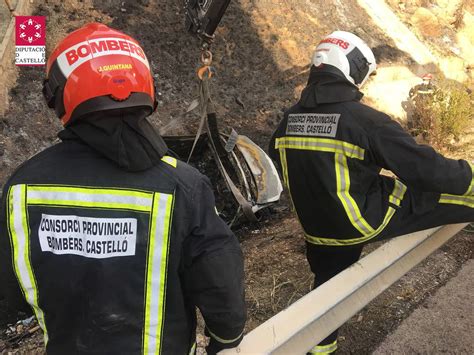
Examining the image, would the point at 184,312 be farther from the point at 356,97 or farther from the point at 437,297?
the point at 437,297

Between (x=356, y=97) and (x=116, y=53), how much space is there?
5.44ft

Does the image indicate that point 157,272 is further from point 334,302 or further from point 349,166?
point 349,166

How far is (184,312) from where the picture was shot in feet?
5.88

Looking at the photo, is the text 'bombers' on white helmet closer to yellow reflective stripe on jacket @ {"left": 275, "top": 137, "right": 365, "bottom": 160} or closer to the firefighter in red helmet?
yellow reflective stripe on jacket @ {"left": 275, "top": 137, "right": 365, "bottom": 160}

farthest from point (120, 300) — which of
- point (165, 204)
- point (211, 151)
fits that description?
point (211, 151)

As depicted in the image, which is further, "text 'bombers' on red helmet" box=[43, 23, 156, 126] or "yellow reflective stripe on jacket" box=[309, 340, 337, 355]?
"yellow reflective stripe on jacket" box=[309, 340, 337, 355]

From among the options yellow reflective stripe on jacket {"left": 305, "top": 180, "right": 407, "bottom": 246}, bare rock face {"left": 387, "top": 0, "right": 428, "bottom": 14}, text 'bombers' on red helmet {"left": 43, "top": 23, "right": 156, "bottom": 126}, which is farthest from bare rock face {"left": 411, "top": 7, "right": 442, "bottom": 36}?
text 'bombers' on red helmet {"left": 43, "top": 23, "right": 156, "bottom": 126}

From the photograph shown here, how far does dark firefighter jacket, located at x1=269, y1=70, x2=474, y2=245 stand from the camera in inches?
99.3

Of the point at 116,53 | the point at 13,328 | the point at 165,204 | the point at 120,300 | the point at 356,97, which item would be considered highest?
the point at 116,53

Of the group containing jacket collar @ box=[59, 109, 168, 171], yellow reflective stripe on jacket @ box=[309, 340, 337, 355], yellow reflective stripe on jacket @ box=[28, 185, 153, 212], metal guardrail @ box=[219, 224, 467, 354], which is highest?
jacket collar @ box=[59, 109, 168, 171]

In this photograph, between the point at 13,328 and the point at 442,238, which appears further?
the point at 13,328

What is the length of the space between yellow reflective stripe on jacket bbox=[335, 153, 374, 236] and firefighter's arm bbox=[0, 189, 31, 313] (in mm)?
1799

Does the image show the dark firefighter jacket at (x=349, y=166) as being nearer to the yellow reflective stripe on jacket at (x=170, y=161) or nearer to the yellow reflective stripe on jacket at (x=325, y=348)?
the yellow reflective stripe on jacket at (x=325, y=348)

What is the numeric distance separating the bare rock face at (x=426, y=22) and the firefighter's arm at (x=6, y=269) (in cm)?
1051
